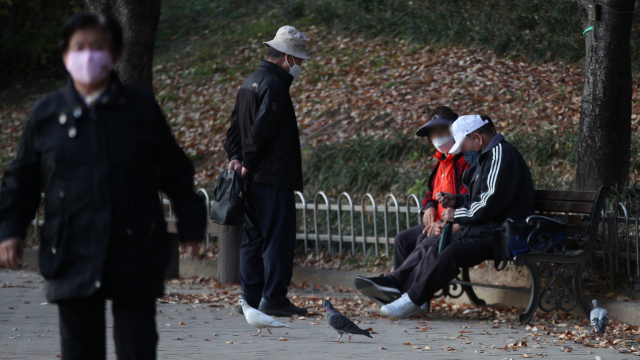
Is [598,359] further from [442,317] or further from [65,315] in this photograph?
[65,315]

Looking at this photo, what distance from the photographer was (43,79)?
61.8ft

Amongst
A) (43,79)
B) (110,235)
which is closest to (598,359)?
(110,235)

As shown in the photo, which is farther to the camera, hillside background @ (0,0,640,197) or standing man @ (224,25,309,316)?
hillside background @ (0,0,640,197)

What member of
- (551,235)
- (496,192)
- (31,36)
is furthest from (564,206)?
(31,36)

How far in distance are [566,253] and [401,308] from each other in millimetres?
1309

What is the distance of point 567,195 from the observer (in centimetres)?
614

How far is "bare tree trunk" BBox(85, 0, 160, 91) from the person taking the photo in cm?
950

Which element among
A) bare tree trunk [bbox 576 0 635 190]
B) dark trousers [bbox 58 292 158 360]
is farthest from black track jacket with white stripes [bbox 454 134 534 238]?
dark trousers [bbox 58 292 158 360]

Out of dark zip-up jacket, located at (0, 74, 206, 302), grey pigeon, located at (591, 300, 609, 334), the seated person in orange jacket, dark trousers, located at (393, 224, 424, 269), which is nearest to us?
dark zip-up jacket, located at (0, 74, 206, 302)

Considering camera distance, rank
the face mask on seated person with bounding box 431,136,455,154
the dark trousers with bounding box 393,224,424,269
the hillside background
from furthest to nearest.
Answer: the hillside background
the dark trousers with bounding box 393,224,424,269
the face mask on seated person with bounding box 431,136,455,154

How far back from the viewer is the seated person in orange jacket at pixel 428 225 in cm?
618

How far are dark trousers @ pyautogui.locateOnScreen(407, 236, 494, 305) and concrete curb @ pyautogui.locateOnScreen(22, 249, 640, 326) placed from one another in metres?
0.89

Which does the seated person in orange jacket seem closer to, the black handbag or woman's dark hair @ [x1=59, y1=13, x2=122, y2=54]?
the black handbag

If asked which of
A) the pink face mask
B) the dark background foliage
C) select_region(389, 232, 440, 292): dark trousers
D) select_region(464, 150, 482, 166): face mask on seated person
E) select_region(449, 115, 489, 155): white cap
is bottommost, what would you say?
select_region(389, 232, 440, 292): dark trousers
